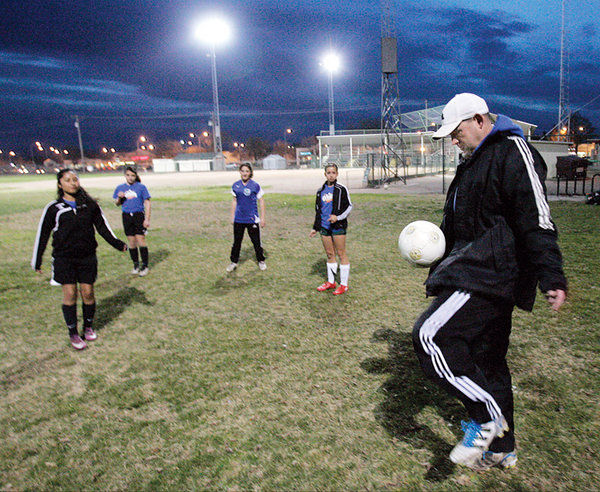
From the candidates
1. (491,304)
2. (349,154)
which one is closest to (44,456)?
(491,304)

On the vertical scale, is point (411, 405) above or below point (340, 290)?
below

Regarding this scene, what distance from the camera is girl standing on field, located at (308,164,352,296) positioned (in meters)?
6.19

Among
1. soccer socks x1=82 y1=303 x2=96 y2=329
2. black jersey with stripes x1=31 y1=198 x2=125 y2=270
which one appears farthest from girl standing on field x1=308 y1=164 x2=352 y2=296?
soccer socks x1=82 y1=303 x2=96 y2=329

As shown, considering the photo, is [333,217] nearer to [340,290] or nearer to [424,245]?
[340,290]

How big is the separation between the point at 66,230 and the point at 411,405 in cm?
424

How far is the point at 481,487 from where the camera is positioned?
265 centimetres

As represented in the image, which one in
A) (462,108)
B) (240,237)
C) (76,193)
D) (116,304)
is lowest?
(116,304)

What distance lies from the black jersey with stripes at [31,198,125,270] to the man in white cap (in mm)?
4083

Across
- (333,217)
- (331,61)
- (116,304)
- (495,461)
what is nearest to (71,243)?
(116,304)

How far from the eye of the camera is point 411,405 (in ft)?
11.6

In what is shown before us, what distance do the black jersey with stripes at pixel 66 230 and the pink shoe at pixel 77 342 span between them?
952mm

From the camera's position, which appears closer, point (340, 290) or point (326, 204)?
point (326, 204)

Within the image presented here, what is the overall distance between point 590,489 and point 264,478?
213 centimetres

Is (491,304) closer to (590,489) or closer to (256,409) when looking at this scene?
(590,489)
